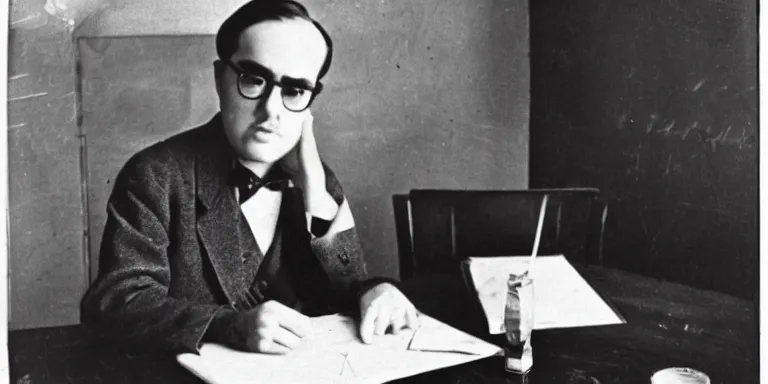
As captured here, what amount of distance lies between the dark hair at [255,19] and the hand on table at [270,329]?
1.37ft

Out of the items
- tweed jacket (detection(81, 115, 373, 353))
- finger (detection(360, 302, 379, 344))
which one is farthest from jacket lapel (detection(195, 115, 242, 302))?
finger (detection(360, 302, 379, 344))

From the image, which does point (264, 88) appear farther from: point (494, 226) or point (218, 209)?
point (494, 226)

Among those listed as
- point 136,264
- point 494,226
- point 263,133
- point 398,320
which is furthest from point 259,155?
point 494,226

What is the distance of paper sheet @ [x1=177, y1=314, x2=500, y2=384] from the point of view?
3.73 ft

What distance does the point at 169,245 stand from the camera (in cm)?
125

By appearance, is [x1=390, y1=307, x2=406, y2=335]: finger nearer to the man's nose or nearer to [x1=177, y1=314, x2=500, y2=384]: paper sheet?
[x1=177, y1=314, x2=500, y2=384]: paper sheet

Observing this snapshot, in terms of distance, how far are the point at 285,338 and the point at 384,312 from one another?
19 cm

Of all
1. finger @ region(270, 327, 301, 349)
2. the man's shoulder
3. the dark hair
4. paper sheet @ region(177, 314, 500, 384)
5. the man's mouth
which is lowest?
paper sheet @ region(177, 314, 500, 384)

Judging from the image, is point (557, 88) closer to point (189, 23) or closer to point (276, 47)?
point (276, 47)

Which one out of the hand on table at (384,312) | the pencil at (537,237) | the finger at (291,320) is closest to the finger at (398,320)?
the hand on table at (384,312)

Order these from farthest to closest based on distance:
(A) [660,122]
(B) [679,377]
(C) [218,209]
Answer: (A) [660,122] → (C) [218,209] → (B) [679,377]

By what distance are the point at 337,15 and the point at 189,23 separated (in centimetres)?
25

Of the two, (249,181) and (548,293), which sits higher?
(249,181)

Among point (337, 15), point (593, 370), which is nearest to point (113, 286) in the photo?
point (337, 15)
